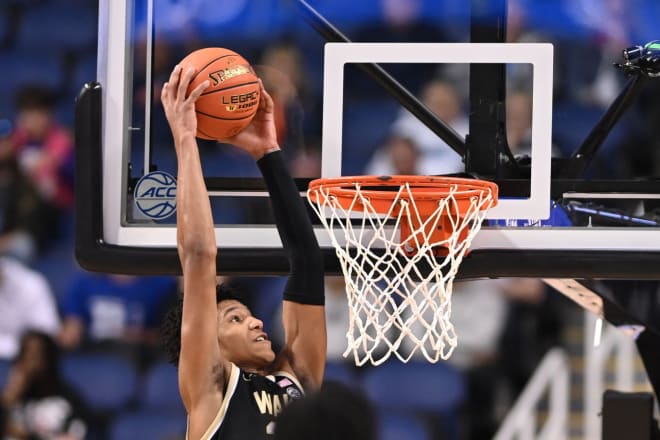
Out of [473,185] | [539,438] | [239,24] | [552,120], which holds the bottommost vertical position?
[539,438]

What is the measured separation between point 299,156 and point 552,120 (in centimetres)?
74

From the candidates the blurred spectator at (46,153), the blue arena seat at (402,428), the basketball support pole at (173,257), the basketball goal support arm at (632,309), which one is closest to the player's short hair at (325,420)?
the basketball support pole at (173,257)

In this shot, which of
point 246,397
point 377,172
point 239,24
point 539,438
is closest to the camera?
point 246,397

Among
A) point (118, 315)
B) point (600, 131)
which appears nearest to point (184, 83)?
point (600, 131)

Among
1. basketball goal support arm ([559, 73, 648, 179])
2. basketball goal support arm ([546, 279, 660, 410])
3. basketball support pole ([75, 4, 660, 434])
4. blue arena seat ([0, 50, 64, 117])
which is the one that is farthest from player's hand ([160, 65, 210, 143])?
blue arena seat ([0, 50, 64, 117])

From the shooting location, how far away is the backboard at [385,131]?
310cm

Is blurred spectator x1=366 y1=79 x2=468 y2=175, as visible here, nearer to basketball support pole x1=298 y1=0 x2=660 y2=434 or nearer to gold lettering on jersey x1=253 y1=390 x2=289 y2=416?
basketball support pole x1=298 y1=0 x2=660 y2=434

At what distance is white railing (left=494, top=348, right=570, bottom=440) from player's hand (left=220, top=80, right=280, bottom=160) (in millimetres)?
2945

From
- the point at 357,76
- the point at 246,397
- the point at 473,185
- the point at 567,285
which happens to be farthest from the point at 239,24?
the point at 567,285

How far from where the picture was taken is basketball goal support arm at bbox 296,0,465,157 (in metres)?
3.26

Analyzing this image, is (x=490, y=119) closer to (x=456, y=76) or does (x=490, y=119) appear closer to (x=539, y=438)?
(x=456, y=76)

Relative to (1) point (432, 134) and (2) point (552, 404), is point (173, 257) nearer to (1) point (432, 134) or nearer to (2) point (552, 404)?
(1) point (432, 134)

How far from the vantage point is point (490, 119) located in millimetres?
3287

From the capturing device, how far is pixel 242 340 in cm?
306
